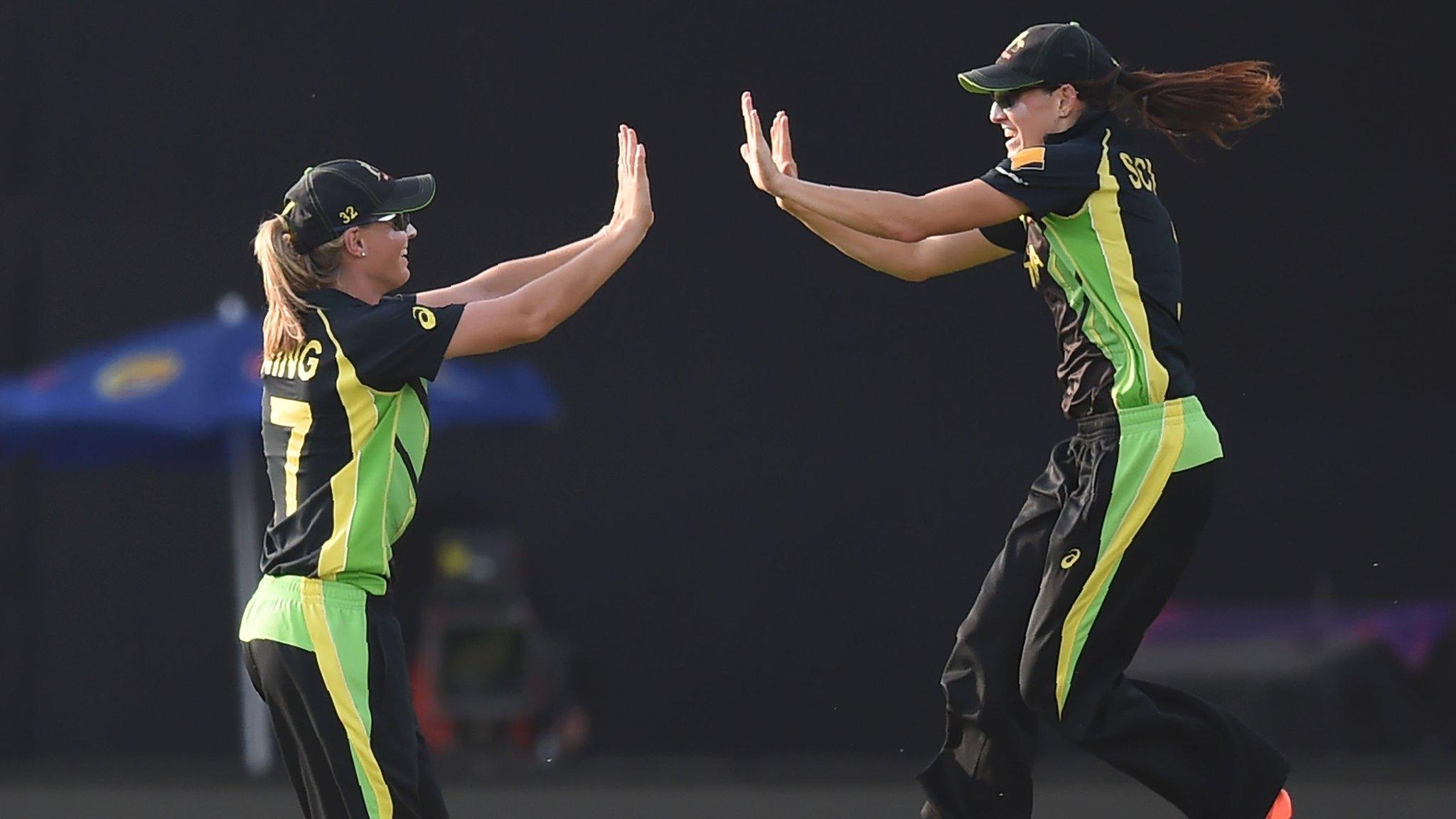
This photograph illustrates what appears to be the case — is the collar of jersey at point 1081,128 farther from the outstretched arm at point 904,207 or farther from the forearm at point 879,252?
the forearm at point 879,252

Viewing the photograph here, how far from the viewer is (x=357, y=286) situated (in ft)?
12.6

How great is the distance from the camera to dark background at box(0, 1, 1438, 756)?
281 inches

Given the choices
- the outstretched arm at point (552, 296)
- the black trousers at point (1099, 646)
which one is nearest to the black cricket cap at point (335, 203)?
the outstretched arm at point (552, 296)

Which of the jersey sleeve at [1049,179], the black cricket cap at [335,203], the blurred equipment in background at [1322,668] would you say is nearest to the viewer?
the black cricket cap at [335,203]

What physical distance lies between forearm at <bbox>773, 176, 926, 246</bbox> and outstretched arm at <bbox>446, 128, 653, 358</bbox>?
0.29 meters

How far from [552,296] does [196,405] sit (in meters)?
3.49

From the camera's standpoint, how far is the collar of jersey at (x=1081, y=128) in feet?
13.5

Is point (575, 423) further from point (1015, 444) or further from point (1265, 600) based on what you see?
point (1265, 600)

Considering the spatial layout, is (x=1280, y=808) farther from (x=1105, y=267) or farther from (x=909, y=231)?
(x=909, y=231)

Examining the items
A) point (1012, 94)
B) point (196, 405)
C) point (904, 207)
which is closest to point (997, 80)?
point (1012, 94)

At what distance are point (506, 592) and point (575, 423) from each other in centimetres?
63

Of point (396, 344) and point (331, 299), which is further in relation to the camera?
point (331, 299)

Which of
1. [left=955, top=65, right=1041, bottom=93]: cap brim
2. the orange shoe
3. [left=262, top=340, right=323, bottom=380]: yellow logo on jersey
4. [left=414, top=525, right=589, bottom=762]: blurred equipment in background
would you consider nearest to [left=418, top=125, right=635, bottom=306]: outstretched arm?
[left=262, top=340, right=323, bottom=380]: yellow logo on jersey

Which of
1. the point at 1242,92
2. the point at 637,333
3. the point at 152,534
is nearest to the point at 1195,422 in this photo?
the point at 1242,92
